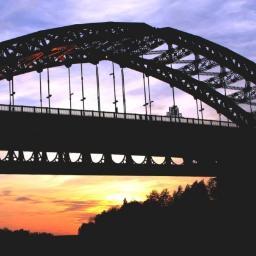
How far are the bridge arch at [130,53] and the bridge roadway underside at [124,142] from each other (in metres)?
4.49

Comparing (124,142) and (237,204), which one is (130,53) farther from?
(237,204)

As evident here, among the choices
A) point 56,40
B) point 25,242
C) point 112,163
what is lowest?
point 25,242

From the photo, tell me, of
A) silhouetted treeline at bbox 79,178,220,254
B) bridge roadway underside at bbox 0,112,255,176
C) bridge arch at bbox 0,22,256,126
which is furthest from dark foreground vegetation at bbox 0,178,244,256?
bridge arch at bbox 0,22,256,126

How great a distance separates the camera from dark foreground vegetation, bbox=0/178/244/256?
59.9 meters

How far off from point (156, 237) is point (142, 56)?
64.0 ft

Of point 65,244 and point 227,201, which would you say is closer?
point 227,201

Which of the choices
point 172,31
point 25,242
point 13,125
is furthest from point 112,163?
point 25,242

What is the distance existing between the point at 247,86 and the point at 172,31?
54.4 feet

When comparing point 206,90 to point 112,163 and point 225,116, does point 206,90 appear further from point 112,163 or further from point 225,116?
point 112,163

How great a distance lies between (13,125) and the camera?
173 feet

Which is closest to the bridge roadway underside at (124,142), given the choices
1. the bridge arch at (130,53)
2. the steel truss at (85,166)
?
the steel truss at (85,166)

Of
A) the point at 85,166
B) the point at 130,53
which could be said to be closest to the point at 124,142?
the point at 85,166

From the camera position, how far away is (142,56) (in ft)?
234

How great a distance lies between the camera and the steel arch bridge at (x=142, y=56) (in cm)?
5822
